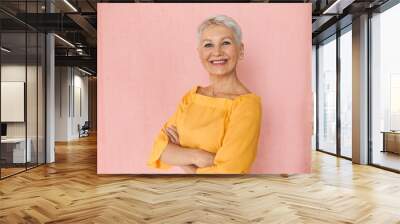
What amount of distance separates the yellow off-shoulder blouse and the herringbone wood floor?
1.38ft

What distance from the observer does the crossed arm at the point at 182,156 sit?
595cm

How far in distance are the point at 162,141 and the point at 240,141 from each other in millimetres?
1219

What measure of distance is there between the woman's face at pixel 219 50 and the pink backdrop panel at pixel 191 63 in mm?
189

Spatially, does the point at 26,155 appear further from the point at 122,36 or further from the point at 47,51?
the point at 122,36

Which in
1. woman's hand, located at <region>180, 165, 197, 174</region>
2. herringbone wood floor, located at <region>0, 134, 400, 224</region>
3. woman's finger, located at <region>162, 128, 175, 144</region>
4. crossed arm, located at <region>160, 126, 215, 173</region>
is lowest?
herringbone wood floor, located at <region>0, 134, 400, 224</region>

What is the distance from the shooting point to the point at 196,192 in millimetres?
5574

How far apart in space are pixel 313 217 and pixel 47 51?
6.81 metres

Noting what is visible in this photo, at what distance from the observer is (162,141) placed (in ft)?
20.3

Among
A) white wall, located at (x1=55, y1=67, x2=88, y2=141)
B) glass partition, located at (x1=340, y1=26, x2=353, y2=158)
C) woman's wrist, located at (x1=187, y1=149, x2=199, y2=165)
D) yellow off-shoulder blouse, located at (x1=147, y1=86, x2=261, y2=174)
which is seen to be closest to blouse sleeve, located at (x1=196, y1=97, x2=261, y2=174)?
yellow off-shoulder blouse, located at (x1=147, y1=86, x2=261, y2=174)

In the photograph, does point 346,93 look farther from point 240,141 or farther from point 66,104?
point 66,104

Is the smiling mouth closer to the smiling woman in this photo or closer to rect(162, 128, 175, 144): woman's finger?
the smiling woman

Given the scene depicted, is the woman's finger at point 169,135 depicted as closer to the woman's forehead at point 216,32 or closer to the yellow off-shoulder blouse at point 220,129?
the yellow off-shoulder blouse at point 220,129

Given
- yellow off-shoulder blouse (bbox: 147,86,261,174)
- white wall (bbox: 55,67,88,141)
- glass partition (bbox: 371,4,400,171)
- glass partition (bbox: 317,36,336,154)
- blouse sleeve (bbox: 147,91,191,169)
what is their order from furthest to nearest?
white wall (bbox: 55,67,88,141), glass partition (bbox: 317,36,336,154), glass partition (bbox: 371,4,400,171), blouse sleeve (bbox: 147,91,191,169), yellow off-shoulder blouse (bbox: 147,86,261,174)

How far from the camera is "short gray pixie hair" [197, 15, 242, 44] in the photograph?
611 cm
